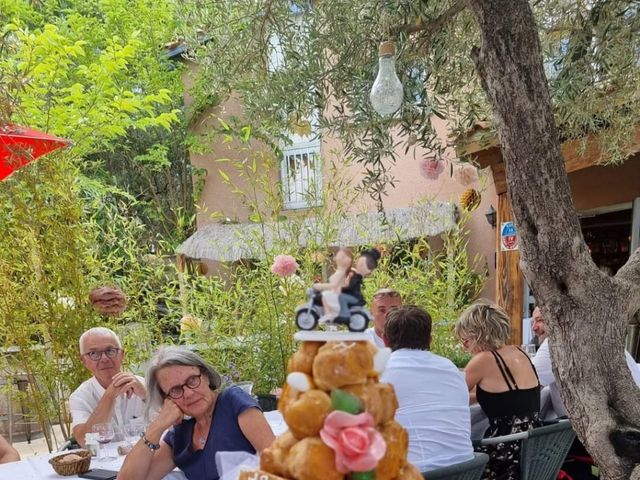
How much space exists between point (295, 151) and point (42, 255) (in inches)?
326

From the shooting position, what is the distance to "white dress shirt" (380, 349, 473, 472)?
2.81m

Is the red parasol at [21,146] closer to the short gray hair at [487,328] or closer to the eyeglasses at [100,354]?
the eyeglasses at [100,354]

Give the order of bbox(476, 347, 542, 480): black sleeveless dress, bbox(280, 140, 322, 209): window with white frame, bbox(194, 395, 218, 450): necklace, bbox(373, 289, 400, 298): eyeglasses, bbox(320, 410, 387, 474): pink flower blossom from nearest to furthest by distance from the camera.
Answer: bbox(320, 410, 387, 474): pink flower blossom → bbox(194, 395, 218, 450): necklace → bbox(476, 347, 542, 480): black sleeveless dress → bbox(373, 289, 400, 298): eyeglasses → bbox(280, 140, 322, 209): window with white frame

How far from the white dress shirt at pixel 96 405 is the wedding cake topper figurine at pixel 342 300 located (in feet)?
8.21

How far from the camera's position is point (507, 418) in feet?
10.7

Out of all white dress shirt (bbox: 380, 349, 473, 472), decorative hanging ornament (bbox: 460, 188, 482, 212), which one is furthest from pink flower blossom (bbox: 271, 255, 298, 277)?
decorative hanging ornament (bbox: 460, 188, 482, 212)

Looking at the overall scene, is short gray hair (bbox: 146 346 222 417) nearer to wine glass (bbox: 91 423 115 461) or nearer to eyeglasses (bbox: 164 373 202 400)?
eyeglasses (bbox: 164 373 202 400)

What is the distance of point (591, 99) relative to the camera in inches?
123

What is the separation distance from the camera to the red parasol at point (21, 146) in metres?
3.26

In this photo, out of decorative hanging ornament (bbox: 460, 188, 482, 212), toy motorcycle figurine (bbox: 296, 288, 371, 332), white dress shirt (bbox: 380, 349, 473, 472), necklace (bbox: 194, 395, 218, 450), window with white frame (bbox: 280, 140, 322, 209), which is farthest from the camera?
decorative hanging ornament (bbox: 460, 188, 482, 212)

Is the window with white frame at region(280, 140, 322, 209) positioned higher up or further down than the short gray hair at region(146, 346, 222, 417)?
higher up

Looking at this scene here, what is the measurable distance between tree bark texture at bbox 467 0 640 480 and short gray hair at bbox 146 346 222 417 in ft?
4.50

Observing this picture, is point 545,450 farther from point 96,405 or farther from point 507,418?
point 96,405

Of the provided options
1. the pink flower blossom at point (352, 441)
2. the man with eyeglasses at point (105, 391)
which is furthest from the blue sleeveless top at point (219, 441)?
the pink flower blossom at point (352, 441)
